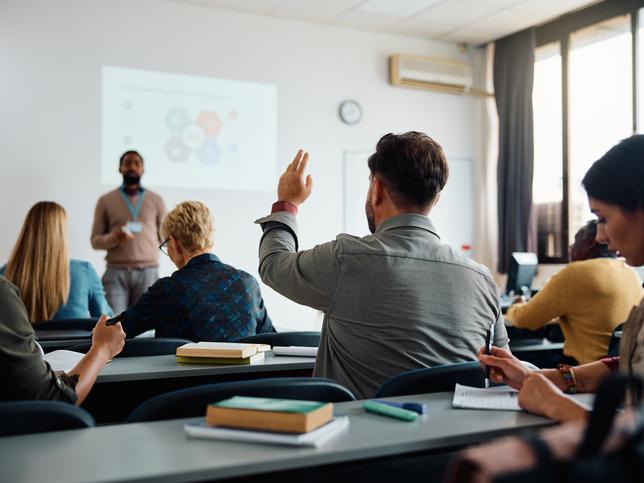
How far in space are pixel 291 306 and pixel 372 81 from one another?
2.39 m

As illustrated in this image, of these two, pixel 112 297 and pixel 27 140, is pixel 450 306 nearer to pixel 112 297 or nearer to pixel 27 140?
pixel 112 297

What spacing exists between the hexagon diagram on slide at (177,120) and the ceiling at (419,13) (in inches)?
38.0

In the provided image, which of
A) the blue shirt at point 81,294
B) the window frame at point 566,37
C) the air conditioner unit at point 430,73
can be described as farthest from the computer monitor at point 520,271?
the blue shirt at point 81,294

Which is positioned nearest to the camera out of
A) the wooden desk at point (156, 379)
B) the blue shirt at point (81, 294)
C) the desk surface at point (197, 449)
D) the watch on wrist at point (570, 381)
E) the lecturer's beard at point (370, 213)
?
the desk surface at point (197, 449)

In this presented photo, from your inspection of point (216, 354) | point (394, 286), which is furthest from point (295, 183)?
point (216, 354)

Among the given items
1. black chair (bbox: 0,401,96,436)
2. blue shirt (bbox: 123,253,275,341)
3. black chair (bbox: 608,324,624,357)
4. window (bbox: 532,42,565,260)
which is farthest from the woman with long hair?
window (bbox: 532,42,565,260)

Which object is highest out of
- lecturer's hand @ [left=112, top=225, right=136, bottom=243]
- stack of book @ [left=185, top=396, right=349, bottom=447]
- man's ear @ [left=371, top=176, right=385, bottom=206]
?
man's ear @ [left=371, top=176, right=385, bottom=206]

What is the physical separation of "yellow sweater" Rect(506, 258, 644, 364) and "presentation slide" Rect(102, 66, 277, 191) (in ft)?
11.7

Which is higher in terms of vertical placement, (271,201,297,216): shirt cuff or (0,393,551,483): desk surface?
(271,201,297,216): shirt cuff

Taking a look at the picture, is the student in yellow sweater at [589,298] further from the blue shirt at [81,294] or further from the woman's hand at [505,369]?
the blue shirt at [81,294]

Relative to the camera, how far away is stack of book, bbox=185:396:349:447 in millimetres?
1178

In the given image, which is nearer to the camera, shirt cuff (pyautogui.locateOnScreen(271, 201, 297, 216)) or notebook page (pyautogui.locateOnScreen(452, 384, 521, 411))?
notebook page (pyautogui.locateOnScreen(452, 384, 521, 411))

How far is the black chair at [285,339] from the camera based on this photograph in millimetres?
2771

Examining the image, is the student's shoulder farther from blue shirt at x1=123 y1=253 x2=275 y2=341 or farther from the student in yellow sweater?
the student in yellow sweater
